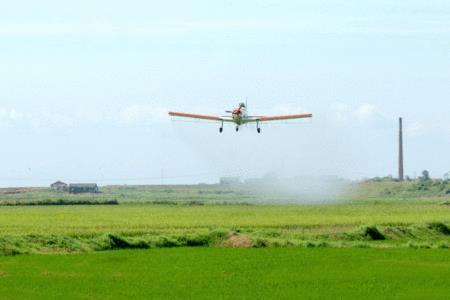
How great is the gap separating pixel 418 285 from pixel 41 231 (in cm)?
2348

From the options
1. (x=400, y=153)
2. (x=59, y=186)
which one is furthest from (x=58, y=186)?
(x=400, y=153)

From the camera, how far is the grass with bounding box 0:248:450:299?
31906 millimetres

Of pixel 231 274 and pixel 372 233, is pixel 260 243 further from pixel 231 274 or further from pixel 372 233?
pixel 231 274

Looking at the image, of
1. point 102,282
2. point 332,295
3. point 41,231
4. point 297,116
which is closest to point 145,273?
point 102,282

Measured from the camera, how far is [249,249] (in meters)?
47.3

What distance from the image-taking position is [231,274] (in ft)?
121

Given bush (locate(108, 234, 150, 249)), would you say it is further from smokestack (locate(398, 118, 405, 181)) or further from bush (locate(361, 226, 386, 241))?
smokestack (locate(398, 118, 405, 181))

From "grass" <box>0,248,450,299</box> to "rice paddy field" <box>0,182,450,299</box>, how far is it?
4 cm

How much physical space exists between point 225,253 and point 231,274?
825cm

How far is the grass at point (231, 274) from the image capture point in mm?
31906

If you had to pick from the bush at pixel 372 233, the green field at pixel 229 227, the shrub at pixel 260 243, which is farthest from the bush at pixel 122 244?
the bush at pixel 372 233

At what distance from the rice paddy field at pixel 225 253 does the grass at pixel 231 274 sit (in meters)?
0.04

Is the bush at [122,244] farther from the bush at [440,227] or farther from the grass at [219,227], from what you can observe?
the bush at [440,227]

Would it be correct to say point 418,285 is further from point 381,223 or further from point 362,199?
point 362,199
